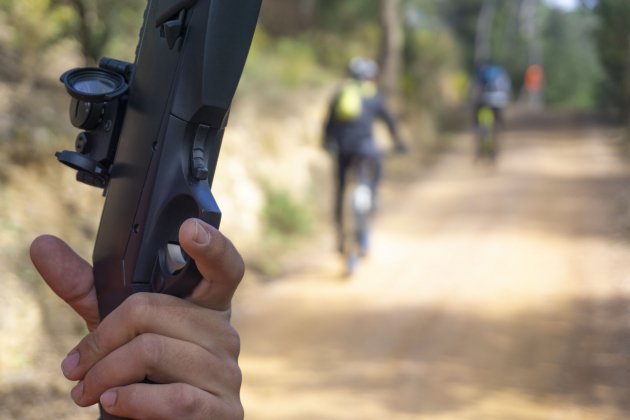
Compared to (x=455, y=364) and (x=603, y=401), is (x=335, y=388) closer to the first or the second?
(x=455, y=364)

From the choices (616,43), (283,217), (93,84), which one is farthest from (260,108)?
(93,84)

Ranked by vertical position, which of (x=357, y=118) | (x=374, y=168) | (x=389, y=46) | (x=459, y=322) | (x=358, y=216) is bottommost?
(x=459, y=322)

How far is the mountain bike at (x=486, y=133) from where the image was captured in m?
19.0

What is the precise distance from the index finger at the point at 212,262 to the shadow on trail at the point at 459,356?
16.1 feet

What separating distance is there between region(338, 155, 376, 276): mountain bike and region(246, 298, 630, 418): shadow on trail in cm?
176

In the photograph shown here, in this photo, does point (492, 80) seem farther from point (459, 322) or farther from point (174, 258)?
point (174, 258)

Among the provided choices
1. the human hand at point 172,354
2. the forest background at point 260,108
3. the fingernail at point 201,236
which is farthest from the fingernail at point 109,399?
the forest background at point 260,108

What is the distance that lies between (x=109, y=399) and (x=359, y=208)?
9.07m

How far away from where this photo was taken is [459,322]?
8.62m

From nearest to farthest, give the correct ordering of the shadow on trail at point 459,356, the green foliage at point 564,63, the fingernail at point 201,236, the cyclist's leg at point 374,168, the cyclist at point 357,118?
the fingernail at point 201,236 < the shadow on trail at point 459,356 < the cyclist at point 357,118 < the cyclist's leg at point 374,168 < the green foliage at point 564,63

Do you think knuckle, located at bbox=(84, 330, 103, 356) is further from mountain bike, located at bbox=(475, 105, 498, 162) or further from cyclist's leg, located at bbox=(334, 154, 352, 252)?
mountain bike, located at bbox=(475, 105, 498, 162)

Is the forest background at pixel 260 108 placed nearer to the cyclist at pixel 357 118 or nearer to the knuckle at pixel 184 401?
the cyclist at pixel 357 118

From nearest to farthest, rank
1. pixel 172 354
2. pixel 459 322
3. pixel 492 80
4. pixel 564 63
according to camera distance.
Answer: pixel 172 354 → pixel 459 322 → pixel 492 80 → pixel 564 63

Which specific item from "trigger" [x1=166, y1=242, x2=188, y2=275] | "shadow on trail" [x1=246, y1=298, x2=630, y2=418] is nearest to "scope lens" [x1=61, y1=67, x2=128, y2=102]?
"trigger" [x1=166, y1=242, x2=188, y2=275]
